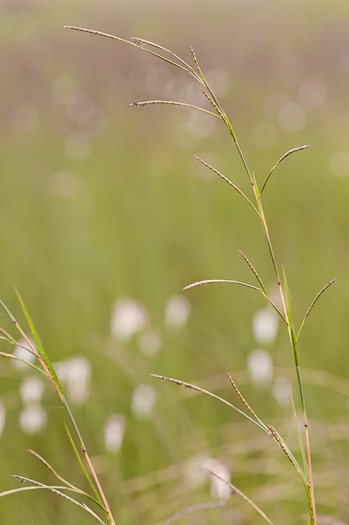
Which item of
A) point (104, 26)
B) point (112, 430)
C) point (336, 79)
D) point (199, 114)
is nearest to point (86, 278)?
point (112, 430)

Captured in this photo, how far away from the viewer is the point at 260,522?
56.4 inches

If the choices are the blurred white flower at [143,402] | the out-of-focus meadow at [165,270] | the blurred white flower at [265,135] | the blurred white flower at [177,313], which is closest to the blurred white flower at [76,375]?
the out-of-focus meadow at [165,270]

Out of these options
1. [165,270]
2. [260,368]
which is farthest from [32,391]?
[165,270]

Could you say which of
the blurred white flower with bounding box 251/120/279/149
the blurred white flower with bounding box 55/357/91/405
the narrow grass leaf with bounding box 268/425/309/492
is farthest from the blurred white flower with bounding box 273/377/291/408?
the blurred white flower with bounding box 251/120/279/149

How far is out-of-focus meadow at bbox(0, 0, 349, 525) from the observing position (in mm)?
1516

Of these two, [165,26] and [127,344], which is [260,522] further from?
[165,26]

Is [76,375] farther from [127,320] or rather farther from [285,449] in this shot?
[285,449]

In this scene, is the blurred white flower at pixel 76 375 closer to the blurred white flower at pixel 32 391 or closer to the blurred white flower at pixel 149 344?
the blurred white flower at pixel 32 391

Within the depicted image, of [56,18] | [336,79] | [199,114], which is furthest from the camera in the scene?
[56,18]

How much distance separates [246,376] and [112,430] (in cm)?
67

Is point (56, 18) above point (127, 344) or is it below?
above

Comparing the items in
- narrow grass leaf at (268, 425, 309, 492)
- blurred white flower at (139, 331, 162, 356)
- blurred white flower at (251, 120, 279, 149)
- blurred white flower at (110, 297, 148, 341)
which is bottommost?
blurred white flower at (139, 331, 162, 356)

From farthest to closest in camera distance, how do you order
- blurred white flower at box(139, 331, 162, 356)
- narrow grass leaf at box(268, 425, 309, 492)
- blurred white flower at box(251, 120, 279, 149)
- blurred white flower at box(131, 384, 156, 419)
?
blurred white flower at box(251, 120, 279, 149), blurred white flower at box(139, 331, 162, 356), blurred white flower at box(131, 384, 156, 419), narrow grass leaf at box(268, 425, 309, 492)

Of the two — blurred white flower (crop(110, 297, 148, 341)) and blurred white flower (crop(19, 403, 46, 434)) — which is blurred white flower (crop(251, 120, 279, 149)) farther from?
blurred white flower (crop(19, 403, 46, 434))
